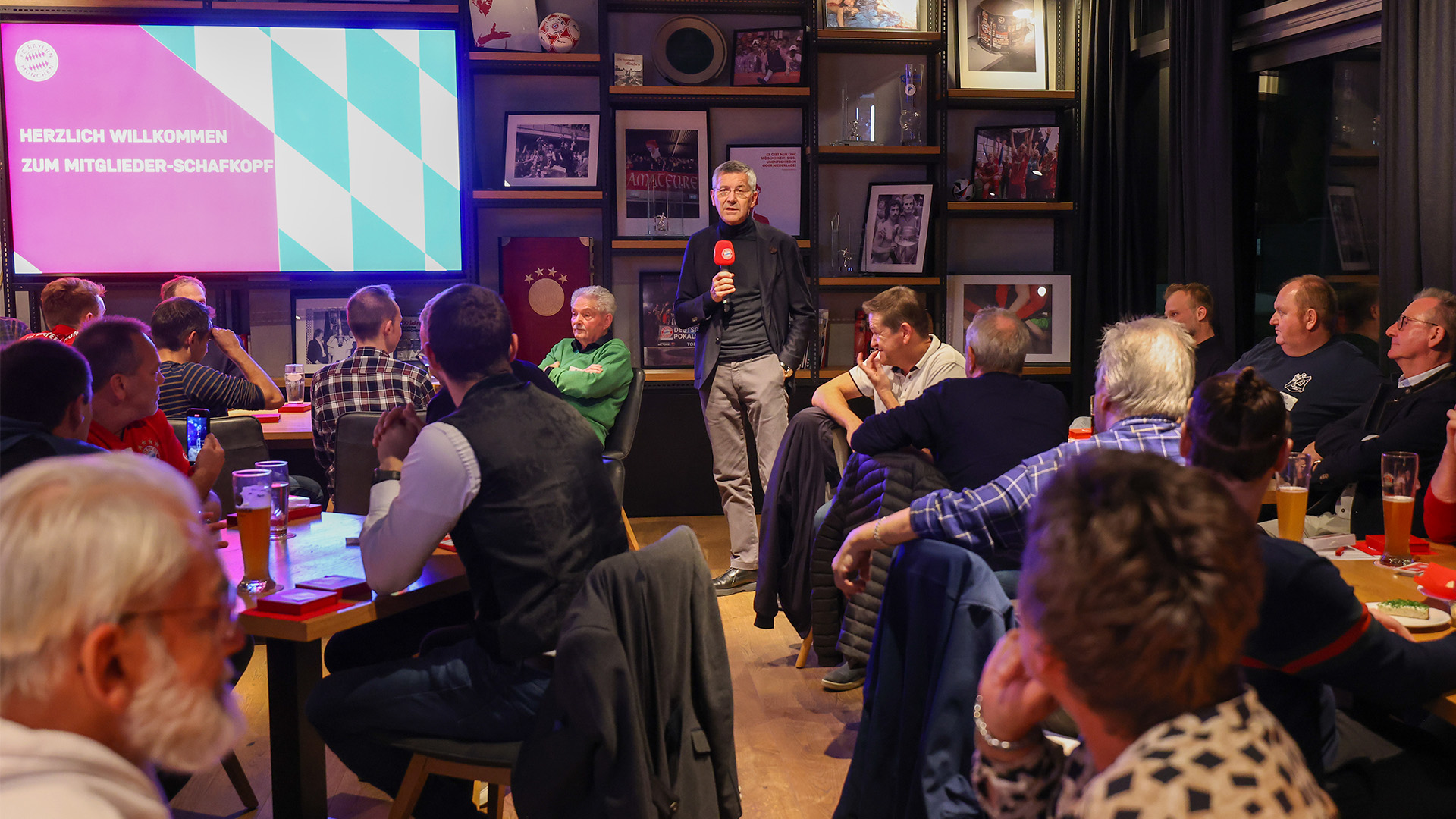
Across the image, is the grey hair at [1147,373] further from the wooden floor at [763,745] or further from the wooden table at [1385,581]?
the wooden floor at [763,745]

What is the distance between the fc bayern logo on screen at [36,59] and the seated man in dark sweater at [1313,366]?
230 inches

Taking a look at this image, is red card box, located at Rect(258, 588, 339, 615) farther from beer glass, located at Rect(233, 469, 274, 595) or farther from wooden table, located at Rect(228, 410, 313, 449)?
wooden table, located at Rect(228, 410, 313, 449)

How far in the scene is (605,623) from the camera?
164cm

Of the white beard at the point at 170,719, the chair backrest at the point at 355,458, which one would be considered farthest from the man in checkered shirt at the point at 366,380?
the white beard at the point at 170,719

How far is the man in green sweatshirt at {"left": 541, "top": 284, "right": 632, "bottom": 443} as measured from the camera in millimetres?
4273

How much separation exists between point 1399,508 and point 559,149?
4444mm

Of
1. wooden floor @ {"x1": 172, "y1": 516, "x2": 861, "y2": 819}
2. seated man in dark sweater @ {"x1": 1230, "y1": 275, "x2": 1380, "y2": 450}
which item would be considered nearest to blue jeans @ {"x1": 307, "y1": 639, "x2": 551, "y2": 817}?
wooden floor @ {"x1": 172, "y1": 516, "x2": 861, "y2": 819}

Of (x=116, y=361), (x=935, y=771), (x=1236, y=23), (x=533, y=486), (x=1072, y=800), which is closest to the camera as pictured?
(x=1072, y=800)

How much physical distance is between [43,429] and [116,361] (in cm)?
49

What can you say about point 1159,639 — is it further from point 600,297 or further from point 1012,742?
point 600,297

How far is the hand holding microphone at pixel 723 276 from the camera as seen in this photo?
14.2ft

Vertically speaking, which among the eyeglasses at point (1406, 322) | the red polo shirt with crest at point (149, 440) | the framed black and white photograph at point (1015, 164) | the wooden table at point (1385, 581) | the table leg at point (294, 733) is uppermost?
the framed black and white photograph at point (1015, 164)

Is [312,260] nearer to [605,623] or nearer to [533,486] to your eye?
[533,486]

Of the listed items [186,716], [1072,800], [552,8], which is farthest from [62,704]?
[552,8]
